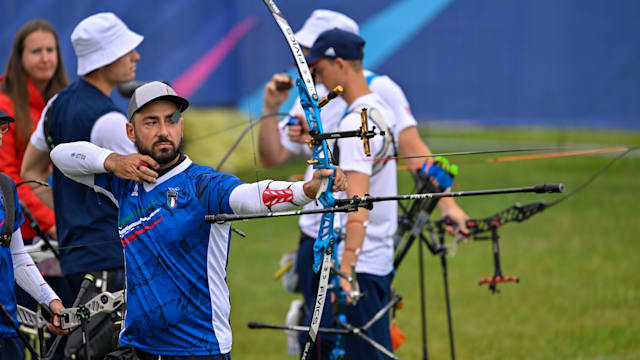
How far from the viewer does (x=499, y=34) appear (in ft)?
55.4

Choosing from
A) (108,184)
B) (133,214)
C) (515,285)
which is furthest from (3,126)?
(515,285)

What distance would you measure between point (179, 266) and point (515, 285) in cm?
668

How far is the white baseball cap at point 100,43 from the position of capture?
179 inches

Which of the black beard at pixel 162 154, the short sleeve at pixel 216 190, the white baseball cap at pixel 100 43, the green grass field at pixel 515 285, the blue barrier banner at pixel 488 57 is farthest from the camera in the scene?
the blue barrier banner at pixel 488 57

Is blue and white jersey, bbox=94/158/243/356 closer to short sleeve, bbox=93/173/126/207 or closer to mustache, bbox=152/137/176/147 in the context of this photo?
mustache, bbox=152/137/176/147

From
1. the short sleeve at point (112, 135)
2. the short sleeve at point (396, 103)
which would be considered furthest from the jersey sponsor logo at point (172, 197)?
the short sleeve at point (396, 103)

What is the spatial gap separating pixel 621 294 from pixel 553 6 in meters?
9.33

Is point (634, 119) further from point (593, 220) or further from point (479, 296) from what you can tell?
point (479, 296)

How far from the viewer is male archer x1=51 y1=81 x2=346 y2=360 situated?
10.6 feet

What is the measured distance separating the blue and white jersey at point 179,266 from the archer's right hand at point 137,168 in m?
0.06

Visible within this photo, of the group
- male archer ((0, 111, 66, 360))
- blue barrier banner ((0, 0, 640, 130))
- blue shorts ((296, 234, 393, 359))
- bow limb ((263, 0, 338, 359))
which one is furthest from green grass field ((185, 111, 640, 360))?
blue barrier banner ((0, 0, 640, 130))

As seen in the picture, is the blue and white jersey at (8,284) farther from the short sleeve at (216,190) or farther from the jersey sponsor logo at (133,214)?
the short sleeve at (216,190)

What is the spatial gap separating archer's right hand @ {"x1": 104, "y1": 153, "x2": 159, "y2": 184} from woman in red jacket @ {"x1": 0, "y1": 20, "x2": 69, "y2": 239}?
78.8 inches

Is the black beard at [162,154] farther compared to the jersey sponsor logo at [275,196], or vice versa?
the black beard at [162,154]
